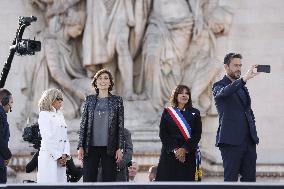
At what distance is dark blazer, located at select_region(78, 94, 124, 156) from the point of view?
13.5 meters

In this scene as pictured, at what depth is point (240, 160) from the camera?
43.4 feet

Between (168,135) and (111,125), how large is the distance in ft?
2.02

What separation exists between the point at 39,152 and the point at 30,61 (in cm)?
550

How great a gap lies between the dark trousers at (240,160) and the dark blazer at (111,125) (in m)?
1.07

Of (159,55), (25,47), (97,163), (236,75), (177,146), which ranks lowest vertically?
(97,163)

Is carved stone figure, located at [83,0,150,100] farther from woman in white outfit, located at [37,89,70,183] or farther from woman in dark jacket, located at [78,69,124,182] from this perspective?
woman in dark jacket, located at [78,69,124,182]

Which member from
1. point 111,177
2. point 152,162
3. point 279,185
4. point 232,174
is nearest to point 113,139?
point 111,177

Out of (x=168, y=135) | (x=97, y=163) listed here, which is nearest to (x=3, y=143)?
(x=97, y=163)

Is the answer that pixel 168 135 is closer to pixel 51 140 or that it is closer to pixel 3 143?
pixel 51 140

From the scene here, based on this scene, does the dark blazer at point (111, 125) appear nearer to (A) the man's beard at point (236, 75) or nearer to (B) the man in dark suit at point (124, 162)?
(B) the man in dark suit at point (124, 162)

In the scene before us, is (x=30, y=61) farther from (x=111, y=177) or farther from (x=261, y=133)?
(x=111, y=177)

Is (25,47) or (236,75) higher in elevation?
(25,47)

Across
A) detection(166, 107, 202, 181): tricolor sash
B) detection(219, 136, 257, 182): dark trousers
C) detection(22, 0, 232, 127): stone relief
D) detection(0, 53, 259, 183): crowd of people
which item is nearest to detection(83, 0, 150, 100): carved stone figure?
detection(22, 0, 232, 127): stone relief

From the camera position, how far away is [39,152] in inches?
559
